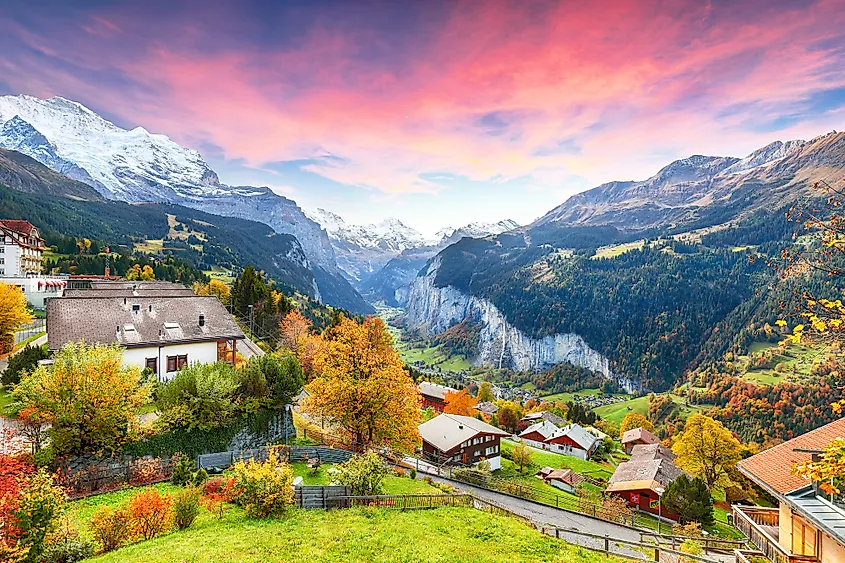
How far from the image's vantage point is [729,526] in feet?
148

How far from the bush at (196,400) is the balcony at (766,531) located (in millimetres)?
26874

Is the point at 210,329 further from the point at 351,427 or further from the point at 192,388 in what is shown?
the point at 351,427

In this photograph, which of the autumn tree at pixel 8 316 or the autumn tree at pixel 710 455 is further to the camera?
the autumn tree at pixel 710 455

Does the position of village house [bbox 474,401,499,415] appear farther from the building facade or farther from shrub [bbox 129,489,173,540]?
shrub [bbox 129,489,173,540]

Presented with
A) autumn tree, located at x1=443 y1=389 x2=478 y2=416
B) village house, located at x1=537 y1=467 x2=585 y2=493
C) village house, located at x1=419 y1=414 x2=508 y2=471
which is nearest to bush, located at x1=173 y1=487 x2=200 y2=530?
village house, located at x1=419 y1=414 x2=508 y2=471

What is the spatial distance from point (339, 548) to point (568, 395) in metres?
189

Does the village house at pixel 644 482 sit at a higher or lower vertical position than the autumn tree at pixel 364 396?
lower

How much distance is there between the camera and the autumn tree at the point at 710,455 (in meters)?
59.2

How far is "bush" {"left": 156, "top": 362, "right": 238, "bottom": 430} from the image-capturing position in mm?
26906

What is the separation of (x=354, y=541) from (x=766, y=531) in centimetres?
1532

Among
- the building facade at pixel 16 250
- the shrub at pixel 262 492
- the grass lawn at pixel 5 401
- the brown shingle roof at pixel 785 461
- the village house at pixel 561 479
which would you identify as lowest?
the village house at pixel 561 479

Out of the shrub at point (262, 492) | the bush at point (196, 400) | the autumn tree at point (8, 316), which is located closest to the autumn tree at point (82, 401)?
the bush at point (196, 400)

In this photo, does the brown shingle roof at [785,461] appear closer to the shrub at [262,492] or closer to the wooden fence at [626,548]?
the wooden fence at [626,548]

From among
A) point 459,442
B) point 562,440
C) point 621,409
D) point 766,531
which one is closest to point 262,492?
point 766,531
